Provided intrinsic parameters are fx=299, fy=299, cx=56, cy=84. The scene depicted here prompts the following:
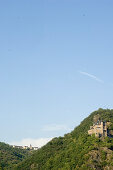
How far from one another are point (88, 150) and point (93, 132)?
1196cm

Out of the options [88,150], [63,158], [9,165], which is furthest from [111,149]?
[9,165]

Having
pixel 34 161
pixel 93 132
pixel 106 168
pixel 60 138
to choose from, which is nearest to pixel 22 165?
pixel 34 161

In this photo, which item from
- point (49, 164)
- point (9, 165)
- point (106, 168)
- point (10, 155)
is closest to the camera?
point (106, 168)

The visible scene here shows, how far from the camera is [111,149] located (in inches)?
3708

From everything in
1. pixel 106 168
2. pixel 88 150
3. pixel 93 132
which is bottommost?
pixel 106 168

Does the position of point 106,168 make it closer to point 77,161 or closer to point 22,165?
point 77,161

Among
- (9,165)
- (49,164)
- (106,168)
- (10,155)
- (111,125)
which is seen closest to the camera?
(106,168)

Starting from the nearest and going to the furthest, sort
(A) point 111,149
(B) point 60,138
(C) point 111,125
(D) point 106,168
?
(D) point 106,168 < (A) point 111,149 < (C) point 111,125 < (B) point 60,138

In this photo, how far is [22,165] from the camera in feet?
390

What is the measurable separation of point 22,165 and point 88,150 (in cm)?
3852

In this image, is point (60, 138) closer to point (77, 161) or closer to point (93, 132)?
point (93, 132)

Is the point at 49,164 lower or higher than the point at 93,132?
lower

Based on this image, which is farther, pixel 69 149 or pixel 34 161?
pixel 34 161

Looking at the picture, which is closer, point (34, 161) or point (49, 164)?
point (49, 164)
